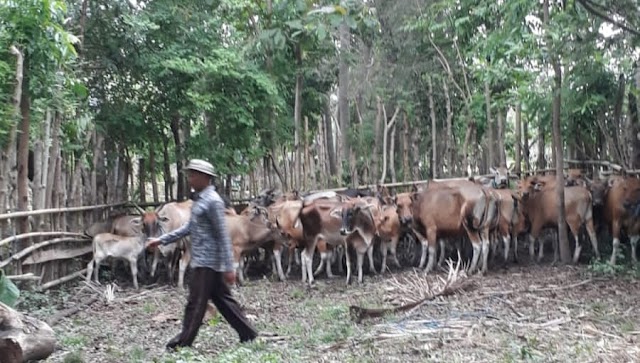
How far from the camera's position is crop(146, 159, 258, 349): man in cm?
653

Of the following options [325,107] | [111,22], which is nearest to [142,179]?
[111,22]

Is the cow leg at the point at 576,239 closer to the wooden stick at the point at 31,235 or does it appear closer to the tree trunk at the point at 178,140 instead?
the tree trunk at the point at 178,140

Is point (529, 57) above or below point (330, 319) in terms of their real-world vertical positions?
above

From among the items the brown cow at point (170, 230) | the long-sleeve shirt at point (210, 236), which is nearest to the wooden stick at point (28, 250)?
the brown cow at point (170, 230)

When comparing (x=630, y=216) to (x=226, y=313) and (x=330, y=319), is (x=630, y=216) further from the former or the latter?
(x=226, y=313)

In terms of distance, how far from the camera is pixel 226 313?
22.0 feet

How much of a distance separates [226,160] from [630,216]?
7.43 m

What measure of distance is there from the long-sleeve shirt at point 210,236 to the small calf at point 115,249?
5677mm

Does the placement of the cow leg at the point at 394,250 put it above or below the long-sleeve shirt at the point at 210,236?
below

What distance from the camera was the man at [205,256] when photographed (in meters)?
6.53

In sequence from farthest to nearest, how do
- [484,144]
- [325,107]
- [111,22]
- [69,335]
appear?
[484,144] → [325,107] → [111,22] → [69,335]

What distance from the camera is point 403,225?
1290 cm

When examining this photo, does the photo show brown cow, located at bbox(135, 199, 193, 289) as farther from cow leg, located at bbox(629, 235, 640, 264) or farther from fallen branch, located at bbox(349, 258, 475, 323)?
cow leg, located at bbox(629, 235, 640, 264)

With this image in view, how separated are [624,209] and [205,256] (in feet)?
25.4
